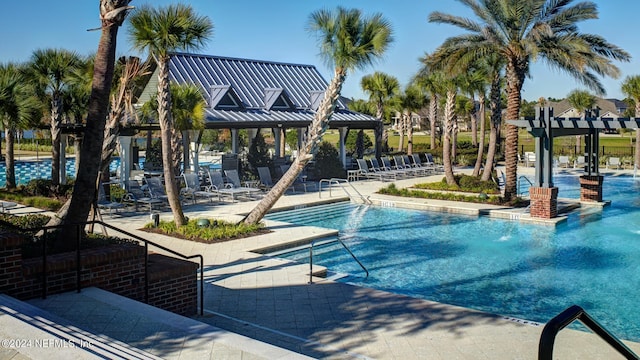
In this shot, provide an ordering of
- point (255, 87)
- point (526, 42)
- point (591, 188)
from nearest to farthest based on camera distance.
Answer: point (526, 42), point (591, 188), point (255, 87)

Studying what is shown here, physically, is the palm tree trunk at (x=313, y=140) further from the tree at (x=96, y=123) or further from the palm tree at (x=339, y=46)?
the tree at (x=96, y=123)

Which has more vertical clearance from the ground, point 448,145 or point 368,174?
point 448,145

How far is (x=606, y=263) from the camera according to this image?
1280 centimetres

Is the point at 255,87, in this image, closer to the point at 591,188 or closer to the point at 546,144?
the point at 546,144

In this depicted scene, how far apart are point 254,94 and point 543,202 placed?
14204 mm

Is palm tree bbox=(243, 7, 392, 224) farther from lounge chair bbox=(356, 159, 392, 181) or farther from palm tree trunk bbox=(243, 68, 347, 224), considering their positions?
lounge chair bbox=(356, 159, 392, 181)

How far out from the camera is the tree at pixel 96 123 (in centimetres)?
858

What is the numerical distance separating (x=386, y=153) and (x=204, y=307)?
29123mm

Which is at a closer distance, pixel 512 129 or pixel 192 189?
pixel 512 129

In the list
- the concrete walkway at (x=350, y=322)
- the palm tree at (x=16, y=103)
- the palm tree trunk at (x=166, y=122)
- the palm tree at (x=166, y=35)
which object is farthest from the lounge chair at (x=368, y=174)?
the concrete walkway at (x=350, y=322)

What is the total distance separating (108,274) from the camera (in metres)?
7.79

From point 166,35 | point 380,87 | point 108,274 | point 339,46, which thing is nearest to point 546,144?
point 339,46

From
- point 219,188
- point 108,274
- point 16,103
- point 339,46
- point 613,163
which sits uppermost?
point 339,46

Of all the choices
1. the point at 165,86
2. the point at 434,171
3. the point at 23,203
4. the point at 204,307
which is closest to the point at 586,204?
the point at 434,171
